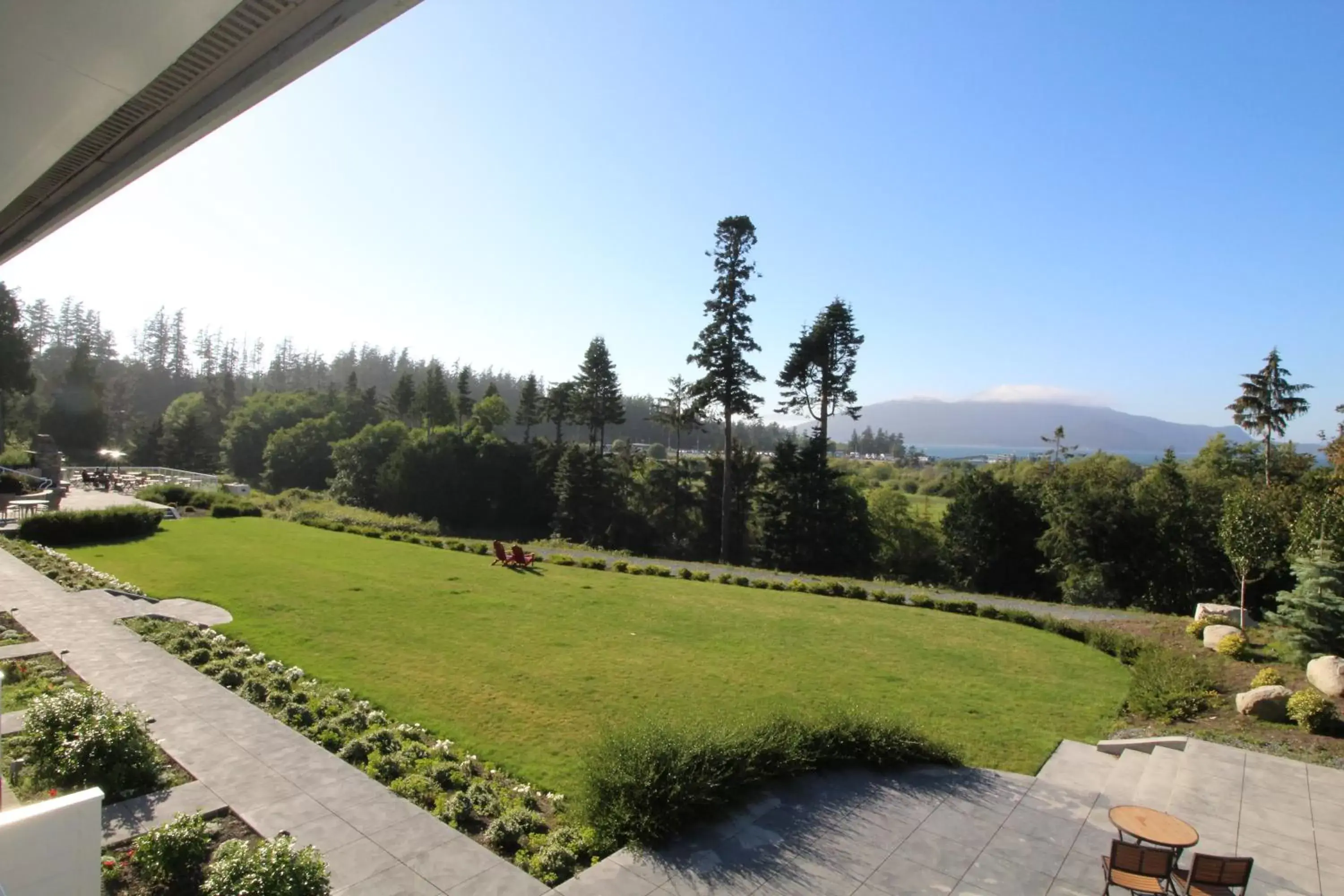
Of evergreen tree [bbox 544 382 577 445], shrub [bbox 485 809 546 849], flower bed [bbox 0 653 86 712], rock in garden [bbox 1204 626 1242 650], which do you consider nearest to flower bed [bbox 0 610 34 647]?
flower bed [bbox 0 653 86 712]

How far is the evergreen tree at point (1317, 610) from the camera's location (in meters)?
10.9

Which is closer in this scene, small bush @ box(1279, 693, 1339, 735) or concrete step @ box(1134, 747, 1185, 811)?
concrete step @ box(1134, 747, 1185, 811)

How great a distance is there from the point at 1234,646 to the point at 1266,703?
3.32 metres

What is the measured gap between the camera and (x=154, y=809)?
595 centimetres

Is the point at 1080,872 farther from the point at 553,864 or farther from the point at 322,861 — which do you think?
the point at 322,861

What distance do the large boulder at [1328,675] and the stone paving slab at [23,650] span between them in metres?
18.6

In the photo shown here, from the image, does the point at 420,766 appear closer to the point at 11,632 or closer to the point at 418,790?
the point at 418,790

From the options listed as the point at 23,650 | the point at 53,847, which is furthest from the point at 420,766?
the point at 23,650

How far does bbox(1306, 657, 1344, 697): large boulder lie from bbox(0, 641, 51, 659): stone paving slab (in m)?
18.6

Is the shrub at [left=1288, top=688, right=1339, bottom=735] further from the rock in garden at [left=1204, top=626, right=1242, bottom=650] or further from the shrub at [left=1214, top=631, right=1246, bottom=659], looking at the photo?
the rock in garden at [left=1204, top=626, right=1242, bottom=650]

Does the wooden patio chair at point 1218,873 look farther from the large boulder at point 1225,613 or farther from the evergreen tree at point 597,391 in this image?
the evergreen tree at point 597,391

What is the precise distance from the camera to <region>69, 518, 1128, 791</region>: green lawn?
356 inches

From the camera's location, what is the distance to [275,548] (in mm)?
20234

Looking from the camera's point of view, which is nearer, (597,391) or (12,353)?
(12,353)
